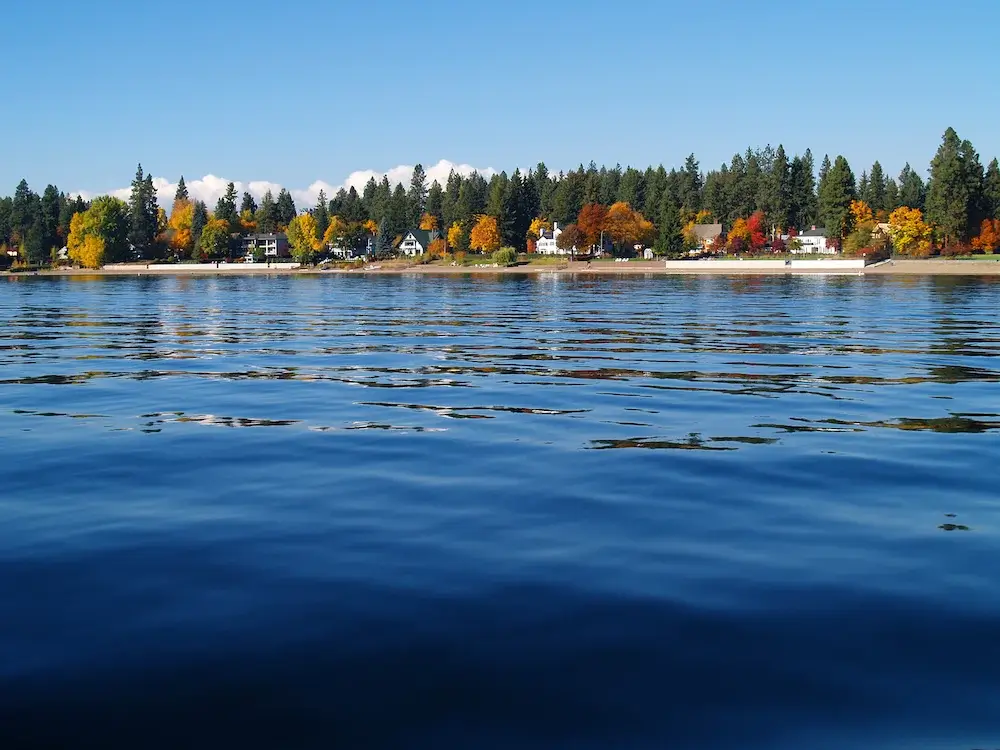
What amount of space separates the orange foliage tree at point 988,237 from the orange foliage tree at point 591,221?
70.2 metres

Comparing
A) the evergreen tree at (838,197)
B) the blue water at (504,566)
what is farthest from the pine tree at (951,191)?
the blue water at (504,566)

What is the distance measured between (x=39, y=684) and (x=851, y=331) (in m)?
31.3

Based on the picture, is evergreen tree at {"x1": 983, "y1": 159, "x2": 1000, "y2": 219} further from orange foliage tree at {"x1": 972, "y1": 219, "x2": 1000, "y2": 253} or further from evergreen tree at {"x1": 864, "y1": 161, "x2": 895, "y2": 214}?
evergreen tree at {"x1": 864, "y1": 161, "x2": 895, "y2": 214}

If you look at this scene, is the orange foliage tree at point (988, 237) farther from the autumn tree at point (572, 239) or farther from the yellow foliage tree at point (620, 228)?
the autumn tree at point (572, 239)

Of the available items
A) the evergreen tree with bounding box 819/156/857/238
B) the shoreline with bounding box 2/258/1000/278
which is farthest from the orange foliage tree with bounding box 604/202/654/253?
the evergreen tree with bounding box 819/156/857/238

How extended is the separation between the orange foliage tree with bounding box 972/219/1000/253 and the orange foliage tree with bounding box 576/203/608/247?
7019 centimetres

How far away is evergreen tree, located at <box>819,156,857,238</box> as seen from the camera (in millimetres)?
167375

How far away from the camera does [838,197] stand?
168125 millimetres

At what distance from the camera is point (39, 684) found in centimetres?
563

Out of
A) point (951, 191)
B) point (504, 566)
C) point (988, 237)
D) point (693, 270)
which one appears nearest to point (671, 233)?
point (693, 270)

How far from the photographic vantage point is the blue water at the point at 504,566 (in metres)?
5.28

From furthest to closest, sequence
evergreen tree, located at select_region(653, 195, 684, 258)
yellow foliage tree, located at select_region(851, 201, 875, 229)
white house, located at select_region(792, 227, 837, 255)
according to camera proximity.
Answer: white house, located at select_region(792, 227, 837, 255), evergreen tree, located at select_region(653, 195, 684, 258), yellow foliage tree, located at select_region(851, 201, 875, 229)

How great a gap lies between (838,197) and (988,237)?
26.8m

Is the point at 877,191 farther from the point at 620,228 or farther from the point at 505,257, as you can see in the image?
the point at 505,257
